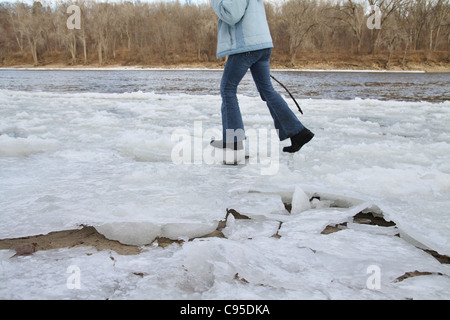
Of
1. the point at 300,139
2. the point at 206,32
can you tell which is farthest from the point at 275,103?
the point at 206,32

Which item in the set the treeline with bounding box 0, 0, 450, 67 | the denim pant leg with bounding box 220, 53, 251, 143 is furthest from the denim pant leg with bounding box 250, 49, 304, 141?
the treeline with bounding box 0, 0, 450, 67

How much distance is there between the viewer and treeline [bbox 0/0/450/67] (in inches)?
1478

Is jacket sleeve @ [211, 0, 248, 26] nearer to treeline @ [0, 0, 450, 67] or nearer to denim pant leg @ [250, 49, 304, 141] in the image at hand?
denim pant leg @ [250, 49, 304, 141]

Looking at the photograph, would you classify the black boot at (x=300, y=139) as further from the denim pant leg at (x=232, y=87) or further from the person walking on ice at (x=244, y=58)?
the denim pant leg at (x=232, y=87)

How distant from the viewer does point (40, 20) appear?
49.0 meters

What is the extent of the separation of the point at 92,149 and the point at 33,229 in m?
1.47

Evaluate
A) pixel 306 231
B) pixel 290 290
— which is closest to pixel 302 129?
pixel 306 231

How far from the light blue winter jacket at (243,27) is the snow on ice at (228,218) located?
2.79 feet

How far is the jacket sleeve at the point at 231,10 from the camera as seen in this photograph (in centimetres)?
228

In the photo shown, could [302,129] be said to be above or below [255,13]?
below

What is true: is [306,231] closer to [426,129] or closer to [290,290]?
[290,290]

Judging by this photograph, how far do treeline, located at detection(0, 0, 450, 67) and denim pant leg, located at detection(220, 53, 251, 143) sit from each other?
35.2 meters
